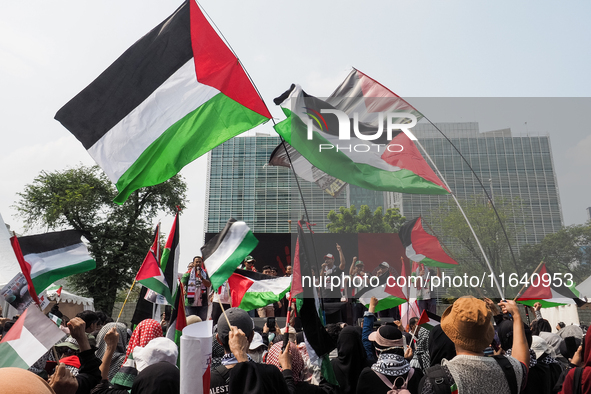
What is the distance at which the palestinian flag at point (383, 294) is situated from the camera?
7.02 meters

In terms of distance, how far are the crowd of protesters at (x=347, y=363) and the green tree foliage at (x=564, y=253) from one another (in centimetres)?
185

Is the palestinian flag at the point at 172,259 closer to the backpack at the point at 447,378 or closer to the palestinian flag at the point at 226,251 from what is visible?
the palestinian flag at the point at 226,251

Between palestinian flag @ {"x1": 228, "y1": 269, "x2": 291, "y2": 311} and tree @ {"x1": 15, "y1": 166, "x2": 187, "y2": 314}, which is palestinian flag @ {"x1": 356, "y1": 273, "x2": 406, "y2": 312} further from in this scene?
tree @ {"x1": 15, "y1": 166, "x2": 187, "y2": 314}

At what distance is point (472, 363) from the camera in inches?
96.4

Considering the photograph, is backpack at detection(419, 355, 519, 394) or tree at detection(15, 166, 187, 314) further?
tree at detection(15, 166, 187, 314)

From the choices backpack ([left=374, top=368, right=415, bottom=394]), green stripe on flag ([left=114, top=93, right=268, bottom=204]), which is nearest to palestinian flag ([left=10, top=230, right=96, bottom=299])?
green stripe on flag ([left=114, top=93, right=268, bottom=204])

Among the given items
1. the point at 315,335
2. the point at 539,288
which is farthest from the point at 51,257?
the point at 539,288

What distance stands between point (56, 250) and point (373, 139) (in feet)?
17.0

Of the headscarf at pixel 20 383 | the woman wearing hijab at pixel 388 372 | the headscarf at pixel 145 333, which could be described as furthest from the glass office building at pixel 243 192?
the headscarf at pixel 20 383

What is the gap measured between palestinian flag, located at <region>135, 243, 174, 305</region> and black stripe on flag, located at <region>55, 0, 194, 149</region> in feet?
6.84

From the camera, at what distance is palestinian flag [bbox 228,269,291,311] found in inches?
290

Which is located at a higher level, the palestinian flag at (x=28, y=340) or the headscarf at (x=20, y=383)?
the headscarf at (x=20, y=383)

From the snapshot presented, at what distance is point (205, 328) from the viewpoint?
2.72 metres

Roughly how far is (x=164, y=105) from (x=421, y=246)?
15.3 feet
